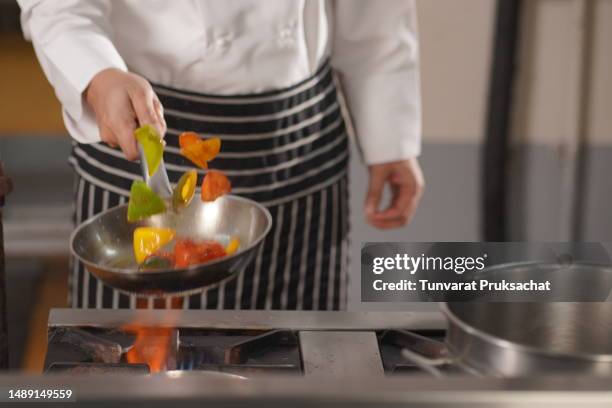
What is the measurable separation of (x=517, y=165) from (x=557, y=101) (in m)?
0.07

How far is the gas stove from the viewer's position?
531 mm

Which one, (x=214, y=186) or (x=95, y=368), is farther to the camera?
(x=214, y=186)

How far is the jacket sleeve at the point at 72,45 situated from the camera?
0.60 meters

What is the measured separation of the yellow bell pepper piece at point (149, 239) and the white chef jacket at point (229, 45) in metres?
0.09

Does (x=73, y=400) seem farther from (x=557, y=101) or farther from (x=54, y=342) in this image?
(x=557, y=101)

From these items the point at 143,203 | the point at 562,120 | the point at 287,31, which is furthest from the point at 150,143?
the point at 562,120

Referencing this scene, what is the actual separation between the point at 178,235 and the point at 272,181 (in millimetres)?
126

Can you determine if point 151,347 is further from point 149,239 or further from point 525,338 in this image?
point 525,338

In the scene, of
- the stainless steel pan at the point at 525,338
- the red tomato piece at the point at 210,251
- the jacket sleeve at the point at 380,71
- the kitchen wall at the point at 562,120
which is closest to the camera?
the stainless steel pan at the point at 525,338

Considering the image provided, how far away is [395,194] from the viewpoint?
0.74 metres

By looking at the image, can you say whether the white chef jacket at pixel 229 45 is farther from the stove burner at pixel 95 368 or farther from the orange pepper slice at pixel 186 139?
the stove burner at pixel 95 368

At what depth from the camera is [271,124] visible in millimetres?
677

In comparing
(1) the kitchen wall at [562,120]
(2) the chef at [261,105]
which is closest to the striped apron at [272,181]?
(2) the chef at [261,105]

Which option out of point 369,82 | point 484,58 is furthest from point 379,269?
point 484,58
